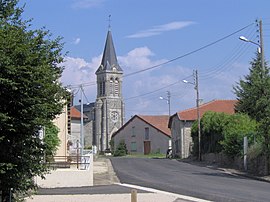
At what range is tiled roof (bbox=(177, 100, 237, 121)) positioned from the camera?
69188mm

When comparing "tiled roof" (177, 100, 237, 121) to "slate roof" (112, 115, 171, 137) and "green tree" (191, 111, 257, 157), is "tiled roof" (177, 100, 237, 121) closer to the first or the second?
"green tree" (191, 111, 257, 157)

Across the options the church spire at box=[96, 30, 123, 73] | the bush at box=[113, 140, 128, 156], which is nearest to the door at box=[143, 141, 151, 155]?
the bush at box=[113, 140, 128, 156]

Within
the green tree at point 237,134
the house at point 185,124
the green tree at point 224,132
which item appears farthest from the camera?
the house at point 185,124

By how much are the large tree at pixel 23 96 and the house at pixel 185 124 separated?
2150 inches

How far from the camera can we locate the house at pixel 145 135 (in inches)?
3671

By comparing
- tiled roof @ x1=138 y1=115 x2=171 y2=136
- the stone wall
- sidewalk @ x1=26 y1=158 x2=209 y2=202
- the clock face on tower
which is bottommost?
sidewalk @ x1=26 y1=158 x2=209 y2=202

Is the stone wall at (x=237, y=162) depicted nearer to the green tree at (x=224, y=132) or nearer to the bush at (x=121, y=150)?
the green tree at (x=224, y=132)

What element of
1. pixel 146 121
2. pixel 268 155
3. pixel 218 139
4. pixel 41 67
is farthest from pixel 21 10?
pixel 146 121

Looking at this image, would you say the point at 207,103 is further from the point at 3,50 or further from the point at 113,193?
the point at 3,50

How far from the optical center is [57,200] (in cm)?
1944

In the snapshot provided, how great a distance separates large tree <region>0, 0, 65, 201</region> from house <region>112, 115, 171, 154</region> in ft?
256

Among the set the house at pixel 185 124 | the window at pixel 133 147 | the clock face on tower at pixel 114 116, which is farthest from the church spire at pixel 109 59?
the house at pixel 185 124

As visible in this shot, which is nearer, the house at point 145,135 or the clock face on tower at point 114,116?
the house at point 145,135

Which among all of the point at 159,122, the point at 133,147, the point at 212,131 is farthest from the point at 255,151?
the point at 133,147
